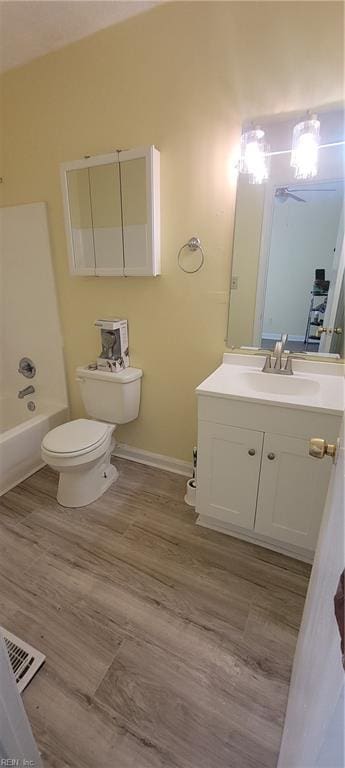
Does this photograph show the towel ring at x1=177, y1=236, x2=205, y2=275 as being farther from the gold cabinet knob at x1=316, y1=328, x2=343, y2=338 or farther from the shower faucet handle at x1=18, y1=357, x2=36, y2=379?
the shower faucet handle at x1=18, y1=357, x2=36, y2=379

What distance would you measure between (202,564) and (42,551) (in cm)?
78

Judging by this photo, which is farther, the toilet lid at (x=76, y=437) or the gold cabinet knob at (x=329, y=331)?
the toilet lid at (x=76, y=437)

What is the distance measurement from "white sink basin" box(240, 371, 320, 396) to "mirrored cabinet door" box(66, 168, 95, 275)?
112cm

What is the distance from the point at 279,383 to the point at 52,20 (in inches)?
81.0

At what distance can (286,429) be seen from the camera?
4.31 ft

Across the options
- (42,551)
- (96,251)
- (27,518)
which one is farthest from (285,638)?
(96,251)

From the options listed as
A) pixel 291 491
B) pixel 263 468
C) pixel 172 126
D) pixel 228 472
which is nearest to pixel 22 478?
pixel 228 472

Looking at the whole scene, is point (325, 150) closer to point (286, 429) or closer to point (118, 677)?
point (286, 429)

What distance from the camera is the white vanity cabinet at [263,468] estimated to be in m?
1.30

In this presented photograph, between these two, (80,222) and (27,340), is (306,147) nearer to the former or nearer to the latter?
(80,222)

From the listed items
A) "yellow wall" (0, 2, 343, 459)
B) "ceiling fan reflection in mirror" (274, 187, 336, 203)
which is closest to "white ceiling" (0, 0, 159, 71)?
"yellow wall" (0, 2, 343, 459)

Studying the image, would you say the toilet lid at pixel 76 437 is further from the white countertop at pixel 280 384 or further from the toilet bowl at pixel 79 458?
the white countertop at pixel 280 384

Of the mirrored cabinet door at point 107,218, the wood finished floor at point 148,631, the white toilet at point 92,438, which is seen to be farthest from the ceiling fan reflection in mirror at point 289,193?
the wood finished floor at point 148,631

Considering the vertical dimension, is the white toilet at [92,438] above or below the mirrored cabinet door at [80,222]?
below
